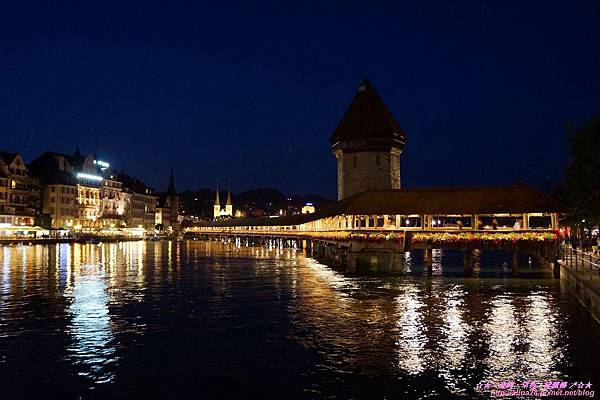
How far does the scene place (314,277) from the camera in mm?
48062

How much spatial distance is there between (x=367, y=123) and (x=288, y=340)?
53662 mm

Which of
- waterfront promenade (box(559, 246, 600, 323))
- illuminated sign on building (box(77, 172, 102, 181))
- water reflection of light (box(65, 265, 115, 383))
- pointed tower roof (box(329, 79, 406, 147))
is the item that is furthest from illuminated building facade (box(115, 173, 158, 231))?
waterfront promenade (box(559, 246, 600, 323))

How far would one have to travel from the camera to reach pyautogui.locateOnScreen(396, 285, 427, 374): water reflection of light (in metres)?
19.3

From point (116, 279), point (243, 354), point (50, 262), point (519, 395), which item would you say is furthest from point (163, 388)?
point (50, 262)

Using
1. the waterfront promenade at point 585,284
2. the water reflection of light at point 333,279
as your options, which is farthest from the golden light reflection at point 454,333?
the water reflection of light at point 333,279

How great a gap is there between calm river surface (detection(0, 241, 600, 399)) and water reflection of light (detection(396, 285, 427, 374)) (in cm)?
8

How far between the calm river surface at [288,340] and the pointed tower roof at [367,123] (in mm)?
34914

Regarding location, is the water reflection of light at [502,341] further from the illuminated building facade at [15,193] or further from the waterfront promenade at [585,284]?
the illuminated building facade at [15,193]

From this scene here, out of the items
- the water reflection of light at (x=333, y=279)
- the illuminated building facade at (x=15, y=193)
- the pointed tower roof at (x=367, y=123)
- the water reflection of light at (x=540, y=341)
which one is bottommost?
the water reflection of light at (x=540, y=341)

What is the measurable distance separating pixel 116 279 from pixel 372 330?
88.7 feet

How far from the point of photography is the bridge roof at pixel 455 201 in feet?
146

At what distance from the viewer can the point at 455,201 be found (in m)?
47.0

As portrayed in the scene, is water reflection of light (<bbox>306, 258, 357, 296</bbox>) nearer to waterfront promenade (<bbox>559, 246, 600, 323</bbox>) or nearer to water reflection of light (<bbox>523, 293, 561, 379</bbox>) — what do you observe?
water reflection of light (<bbox>523, 293, 561, 379</bbox>)

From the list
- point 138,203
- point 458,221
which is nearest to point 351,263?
point 458,221
